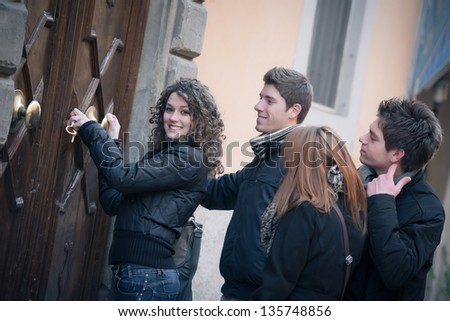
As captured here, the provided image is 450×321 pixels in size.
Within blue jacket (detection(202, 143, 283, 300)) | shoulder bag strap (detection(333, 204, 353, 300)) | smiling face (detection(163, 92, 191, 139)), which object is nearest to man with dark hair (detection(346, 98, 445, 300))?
shoulder bag strap (detection(333, 204, 353, 300))

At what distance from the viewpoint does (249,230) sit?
3854 mm

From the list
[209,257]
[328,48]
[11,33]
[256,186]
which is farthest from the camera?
[328,48]

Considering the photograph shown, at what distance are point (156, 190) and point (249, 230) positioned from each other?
48cm

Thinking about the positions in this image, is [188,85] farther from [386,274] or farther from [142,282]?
[386,274]

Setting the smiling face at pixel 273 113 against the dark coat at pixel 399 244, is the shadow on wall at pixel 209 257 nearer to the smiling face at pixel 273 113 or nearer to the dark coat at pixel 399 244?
the smiling face at pixel 273 113

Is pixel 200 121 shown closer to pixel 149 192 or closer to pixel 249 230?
pixel 149 192

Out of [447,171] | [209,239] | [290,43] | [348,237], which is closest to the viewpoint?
[348,237]

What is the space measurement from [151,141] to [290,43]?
9.65 ft

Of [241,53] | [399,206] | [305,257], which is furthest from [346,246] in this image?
[241,53]

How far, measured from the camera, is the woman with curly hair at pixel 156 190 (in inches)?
150

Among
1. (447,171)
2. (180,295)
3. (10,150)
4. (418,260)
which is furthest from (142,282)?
(447,171)

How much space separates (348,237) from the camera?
3387 millimetres
